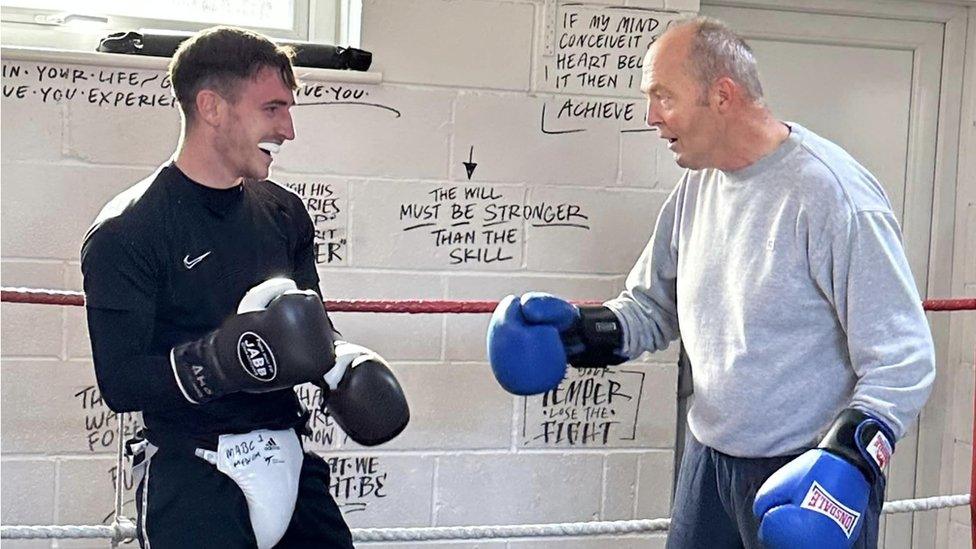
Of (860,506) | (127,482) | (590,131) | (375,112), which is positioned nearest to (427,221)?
(375,112)

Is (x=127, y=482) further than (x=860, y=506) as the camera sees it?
Yes

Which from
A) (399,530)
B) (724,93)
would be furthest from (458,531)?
(724,93)

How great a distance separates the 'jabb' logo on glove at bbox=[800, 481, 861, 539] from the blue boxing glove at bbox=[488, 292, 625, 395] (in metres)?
0.52

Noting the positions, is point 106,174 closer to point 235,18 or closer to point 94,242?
point 235,18

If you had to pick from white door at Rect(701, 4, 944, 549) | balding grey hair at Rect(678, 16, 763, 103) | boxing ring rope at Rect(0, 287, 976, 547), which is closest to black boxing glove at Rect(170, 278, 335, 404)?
boxing ring rope at Rect(0, 287, 976, 547)

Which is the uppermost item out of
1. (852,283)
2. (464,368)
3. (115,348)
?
(852,283)

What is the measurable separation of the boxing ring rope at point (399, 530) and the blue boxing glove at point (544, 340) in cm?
23

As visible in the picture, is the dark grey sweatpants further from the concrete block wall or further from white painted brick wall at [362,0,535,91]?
white painted brick wall at [362,0,535,91]

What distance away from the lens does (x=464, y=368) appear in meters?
2.53

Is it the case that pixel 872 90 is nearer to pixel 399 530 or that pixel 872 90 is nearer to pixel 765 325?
pixel 765 325

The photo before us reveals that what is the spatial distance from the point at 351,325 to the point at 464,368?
268mm

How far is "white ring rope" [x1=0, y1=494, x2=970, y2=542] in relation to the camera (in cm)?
191

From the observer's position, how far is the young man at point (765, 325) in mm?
1504

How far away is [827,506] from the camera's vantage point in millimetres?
1443
